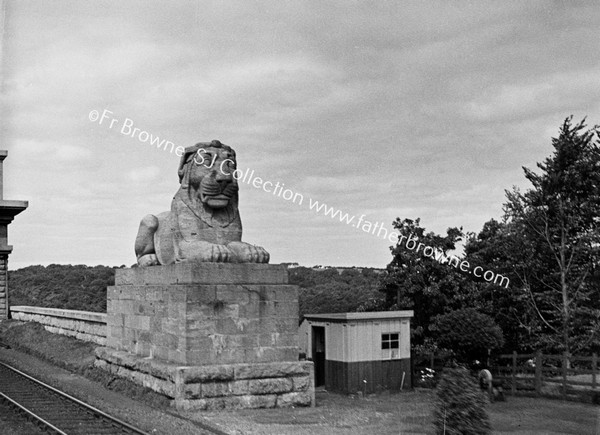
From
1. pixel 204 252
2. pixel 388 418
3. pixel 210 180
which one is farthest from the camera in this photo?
pixel 210 180

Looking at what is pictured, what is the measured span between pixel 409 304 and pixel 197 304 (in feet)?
42.7

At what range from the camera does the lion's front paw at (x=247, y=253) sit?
1330cm

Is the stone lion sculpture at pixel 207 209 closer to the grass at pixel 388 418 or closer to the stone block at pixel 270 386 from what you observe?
the stone block at pixel 270 386

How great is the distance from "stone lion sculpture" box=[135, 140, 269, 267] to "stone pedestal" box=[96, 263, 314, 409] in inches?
16.8

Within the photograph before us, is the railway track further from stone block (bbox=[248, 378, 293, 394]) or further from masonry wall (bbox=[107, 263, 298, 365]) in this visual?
stone block (bbox=[248, 378, 293, 394])

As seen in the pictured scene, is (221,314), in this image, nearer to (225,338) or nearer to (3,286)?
(225,338)

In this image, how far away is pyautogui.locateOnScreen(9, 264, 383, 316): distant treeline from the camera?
3272cm

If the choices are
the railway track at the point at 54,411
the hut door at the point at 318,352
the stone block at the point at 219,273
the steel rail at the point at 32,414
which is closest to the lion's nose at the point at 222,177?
the stone block at the point at 219,273

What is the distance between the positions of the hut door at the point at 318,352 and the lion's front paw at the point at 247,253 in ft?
17.0

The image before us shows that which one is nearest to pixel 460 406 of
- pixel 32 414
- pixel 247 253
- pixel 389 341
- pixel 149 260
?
pixel 247 253

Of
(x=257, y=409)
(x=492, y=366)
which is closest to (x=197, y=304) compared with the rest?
(x=257, y=409)

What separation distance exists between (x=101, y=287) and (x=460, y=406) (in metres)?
42.5

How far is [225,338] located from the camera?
41.5 ft

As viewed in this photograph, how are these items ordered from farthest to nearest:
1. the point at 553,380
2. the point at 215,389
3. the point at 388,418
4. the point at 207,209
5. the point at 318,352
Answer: the point at 318,352 < the point at 553,380 < the point at 207,209 < the point at 215,389 < the point at 388,418
